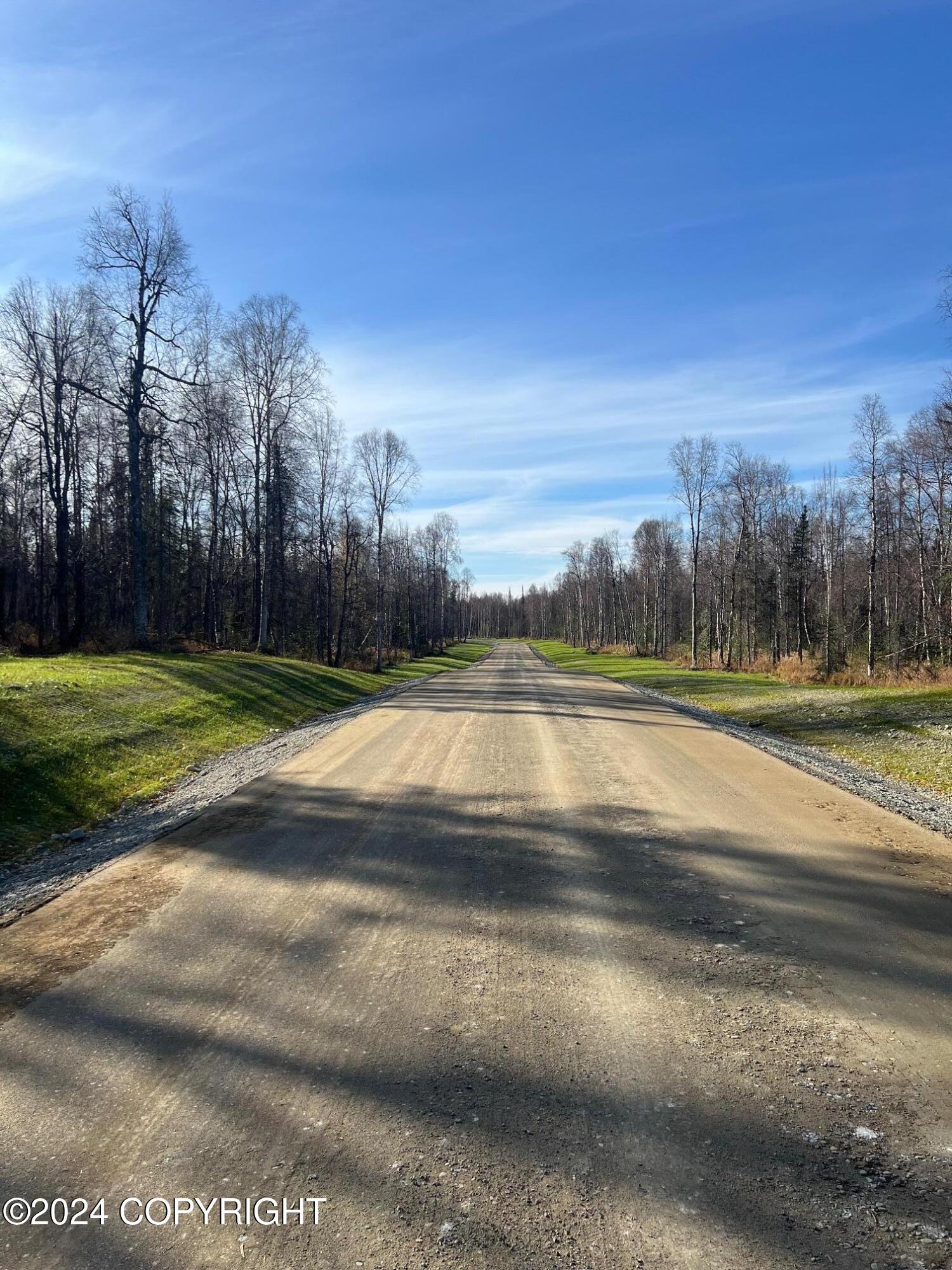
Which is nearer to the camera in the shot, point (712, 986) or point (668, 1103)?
point (668, 1103)

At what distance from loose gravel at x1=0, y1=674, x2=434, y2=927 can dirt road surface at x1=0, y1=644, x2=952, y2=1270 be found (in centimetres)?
36

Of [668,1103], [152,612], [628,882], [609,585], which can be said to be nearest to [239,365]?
[152,612]

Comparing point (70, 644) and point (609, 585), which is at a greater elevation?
point (609, 585)

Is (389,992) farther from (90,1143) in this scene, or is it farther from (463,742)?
(463,742)

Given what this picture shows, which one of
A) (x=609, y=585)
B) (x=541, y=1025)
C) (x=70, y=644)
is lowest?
(x=541, y=1025)

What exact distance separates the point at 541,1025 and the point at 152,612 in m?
43.0

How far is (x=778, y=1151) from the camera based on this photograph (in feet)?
8.71

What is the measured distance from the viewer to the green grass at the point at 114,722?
8.27 m

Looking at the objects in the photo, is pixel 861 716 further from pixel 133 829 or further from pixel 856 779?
pixel 133 829

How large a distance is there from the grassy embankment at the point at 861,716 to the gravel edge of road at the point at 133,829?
895cm

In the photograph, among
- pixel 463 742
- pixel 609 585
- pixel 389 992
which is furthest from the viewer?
pixel 609 585

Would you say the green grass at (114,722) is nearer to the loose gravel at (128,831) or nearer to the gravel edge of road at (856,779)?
the loose gravel at (128,831)

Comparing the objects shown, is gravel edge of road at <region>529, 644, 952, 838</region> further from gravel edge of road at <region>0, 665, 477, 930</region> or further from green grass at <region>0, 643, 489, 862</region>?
green grass at <region>0, 643, 489, 862</region>

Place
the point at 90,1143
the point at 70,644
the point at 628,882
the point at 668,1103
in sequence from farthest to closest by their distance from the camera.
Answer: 1. the point at 70,644
2. the point at 628,882
3. the point at 668,1103
4. the point at 90,1143
